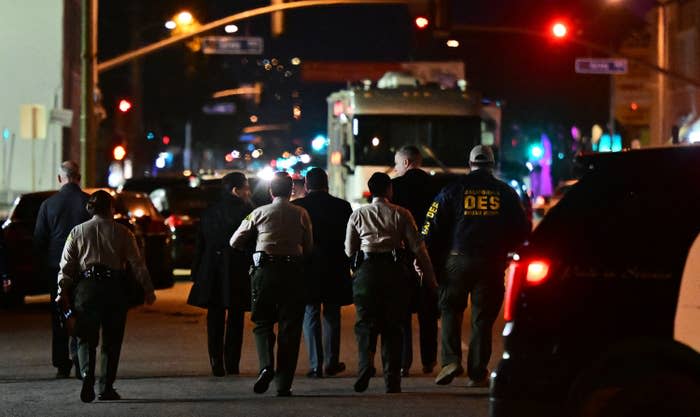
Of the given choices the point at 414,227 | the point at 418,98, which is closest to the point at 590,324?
the point at 414,227

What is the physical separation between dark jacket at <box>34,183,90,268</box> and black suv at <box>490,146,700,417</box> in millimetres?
6573

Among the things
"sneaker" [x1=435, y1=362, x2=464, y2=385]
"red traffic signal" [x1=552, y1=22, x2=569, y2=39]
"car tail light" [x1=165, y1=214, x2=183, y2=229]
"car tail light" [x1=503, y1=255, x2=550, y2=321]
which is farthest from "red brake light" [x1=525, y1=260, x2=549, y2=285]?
"red traffic signal" [x1=552, y1=22, x2=569, y2=39]

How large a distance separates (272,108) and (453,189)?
165 m

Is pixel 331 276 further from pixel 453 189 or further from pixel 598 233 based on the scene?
pixel 598 233

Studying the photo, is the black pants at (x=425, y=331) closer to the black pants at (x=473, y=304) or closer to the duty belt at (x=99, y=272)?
the black pants at (x=473, y=304)

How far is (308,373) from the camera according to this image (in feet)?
39.7

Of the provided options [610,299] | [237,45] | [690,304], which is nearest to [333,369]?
[610,299]

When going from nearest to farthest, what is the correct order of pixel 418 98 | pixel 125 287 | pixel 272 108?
pixel 125 287
pixel 418 98
pixel 272 108

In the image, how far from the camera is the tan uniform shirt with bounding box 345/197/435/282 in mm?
10922

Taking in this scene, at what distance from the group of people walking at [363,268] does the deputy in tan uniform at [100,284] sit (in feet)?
3.18

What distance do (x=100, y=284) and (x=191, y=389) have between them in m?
1.24

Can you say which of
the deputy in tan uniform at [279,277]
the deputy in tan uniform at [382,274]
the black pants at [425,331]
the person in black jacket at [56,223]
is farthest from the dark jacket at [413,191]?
the person in black jacket at [56,223]

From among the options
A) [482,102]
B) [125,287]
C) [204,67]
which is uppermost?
[204,67]

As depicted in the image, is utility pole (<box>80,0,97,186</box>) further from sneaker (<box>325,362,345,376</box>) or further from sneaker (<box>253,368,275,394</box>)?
sneaker (<box>253,368,275,394</box>)
